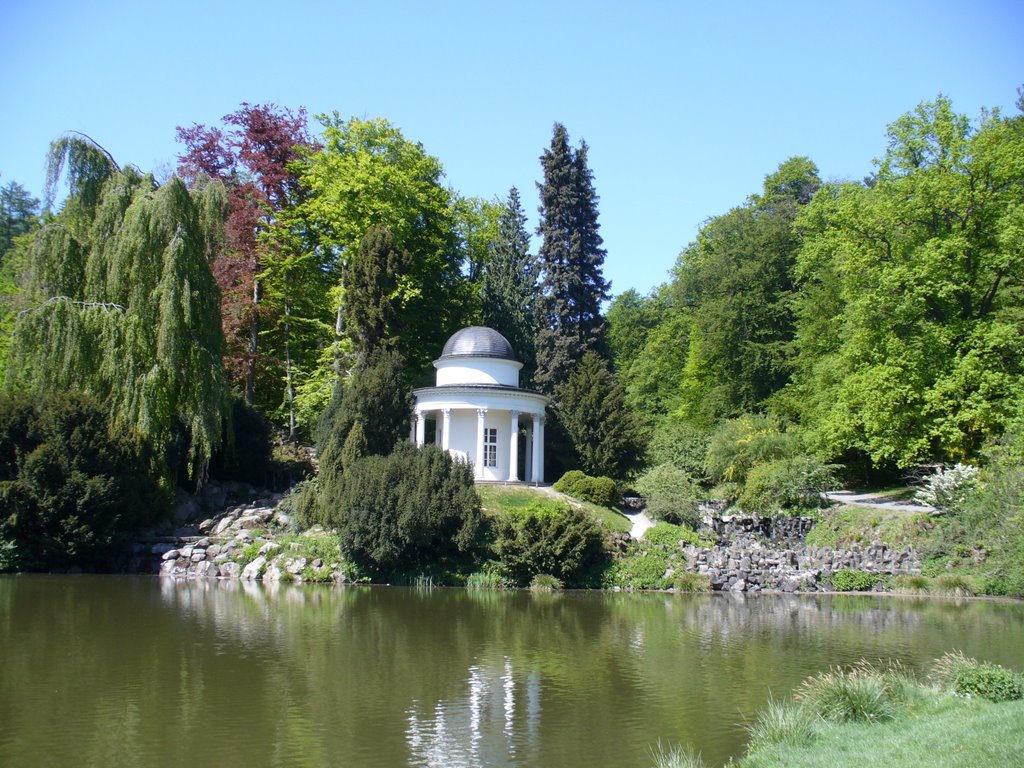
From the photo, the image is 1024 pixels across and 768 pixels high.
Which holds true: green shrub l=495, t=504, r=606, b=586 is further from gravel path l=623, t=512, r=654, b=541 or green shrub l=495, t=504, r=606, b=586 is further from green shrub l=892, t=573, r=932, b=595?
green shrub l=892, t=573, r=932, b=595

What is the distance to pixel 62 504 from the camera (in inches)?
1059

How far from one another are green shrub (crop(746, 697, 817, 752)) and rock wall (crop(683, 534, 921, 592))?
17.7 metres

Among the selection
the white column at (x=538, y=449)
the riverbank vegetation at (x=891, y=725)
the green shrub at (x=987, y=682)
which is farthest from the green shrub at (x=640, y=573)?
the green shrub at (x=987, y=682)

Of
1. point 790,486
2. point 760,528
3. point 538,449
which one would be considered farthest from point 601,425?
point 790,486

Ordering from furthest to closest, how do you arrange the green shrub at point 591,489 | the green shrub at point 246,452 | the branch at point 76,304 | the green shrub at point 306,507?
the green shrub at point 246,452
the green shrub at point 591,489
the green shrub at point 306,507
the branch at point 76,304

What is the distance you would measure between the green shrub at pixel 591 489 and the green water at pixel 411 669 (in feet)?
33.2

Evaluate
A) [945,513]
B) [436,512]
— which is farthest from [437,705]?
[945,513]

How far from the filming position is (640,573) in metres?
28.1

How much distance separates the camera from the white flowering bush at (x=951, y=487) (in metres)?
27.8

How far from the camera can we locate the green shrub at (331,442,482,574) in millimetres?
27328

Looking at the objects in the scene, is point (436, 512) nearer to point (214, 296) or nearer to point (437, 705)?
point (214, 296)

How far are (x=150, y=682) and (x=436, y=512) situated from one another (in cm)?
1481

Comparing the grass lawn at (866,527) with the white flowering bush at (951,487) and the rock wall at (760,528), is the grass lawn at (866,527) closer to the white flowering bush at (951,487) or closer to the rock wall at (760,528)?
the rock wall at (760,528)

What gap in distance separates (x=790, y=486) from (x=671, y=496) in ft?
14.4
